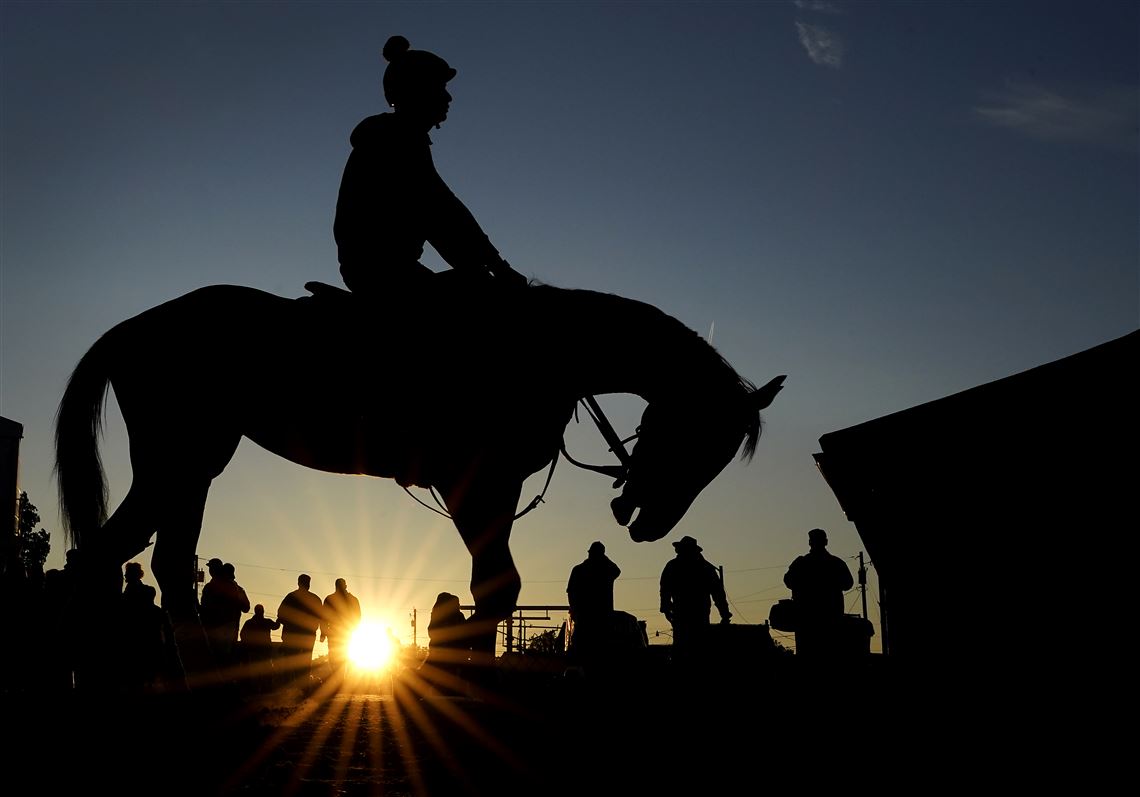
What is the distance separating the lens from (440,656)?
757 centimetres

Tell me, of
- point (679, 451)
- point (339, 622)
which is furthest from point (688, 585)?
point (679, 451)

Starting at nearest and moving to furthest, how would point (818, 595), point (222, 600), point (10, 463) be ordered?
point (818, 595), point (222, 600), point (10, 463)

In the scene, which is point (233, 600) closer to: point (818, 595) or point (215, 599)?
point (215, 599)

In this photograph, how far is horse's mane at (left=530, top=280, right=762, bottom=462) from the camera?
24.9 feet

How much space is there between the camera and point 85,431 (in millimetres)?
7457

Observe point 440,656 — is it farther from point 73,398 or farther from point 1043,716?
point 1043,716

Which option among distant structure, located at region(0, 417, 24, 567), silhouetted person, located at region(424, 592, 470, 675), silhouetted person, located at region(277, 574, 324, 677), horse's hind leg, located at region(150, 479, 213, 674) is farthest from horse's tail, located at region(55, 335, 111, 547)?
distant structure, located at region(0, 417, 24, 567)

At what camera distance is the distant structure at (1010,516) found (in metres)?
5.98

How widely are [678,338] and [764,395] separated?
2.37ft

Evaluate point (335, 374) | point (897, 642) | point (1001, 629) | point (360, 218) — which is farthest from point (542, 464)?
point (1001, 629)

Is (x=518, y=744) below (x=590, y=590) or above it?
below

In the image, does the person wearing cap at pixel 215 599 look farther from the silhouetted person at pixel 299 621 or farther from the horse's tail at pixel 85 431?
the horse's tail at pixel 85 431

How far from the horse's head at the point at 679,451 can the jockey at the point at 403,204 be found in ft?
4.67

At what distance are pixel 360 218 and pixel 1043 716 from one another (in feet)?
16.7
